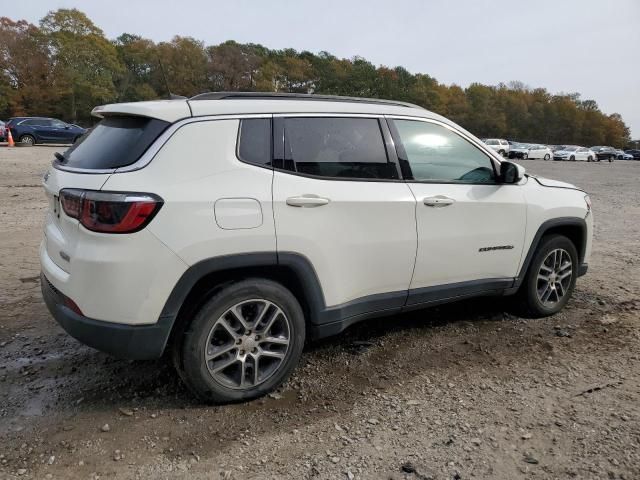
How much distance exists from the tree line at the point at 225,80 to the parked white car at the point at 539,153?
81.6 feet

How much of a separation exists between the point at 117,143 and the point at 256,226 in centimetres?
91

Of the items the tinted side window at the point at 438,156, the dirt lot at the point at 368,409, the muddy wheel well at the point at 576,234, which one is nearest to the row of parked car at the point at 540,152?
the muddy wheel well at the point at 576,234

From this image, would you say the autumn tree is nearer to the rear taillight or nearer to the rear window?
the rear window

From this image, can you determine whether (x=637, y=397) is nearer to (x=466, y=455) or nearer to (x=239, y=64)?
(x=466, y=455)

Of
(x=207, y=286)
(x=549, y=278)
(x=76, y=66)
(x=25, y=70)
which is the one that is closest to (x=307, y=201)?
(x=207, y=286)

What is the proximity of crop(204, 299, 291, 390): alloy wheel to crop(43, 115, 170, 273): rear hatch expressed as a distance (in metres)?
0.93

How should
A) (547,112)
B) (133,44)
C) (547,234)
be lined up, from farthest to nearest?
(547,112) < (133,44) < (547,234)

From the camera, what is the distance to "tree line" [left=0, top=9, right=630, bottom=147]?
50.9 meters

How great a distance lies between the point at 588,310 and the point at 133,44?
7964 centimetres

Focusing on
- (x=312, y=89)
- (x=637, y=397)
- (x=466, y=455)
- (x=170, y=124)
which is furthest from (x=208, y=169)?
(x=312, y=89)

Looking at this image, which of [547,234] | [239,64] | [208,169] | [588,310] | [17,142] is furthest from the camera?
[239,64]

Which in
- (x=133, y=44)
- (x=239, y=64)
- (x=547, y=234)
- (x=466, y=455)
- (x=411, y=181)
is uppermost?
(x=133, y=44)

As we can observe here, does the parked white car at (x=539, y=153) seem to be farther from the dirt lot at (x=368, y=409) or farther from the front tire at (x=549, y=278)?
the dirt lot at (x=368, y=409)

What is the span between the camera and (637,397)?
3.15 meters
